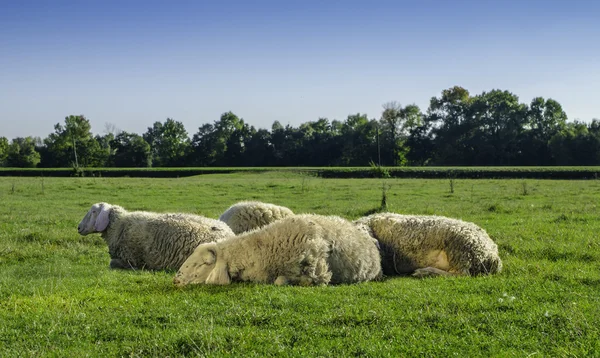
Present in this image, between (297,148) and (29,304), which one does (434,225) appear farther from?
(297,148)

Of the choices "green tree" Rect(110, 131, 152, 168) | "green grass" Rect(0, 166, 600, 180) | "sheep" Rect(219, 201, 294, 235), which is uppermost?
"green tree" Rect(110, 131, 152, 168)

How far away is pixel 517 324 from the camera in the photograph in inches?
Result: 240

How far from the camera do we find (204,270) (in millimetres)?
8453

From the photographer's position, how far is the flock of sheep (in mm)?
8422

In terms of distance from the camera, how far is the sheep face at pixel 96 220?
12.1m

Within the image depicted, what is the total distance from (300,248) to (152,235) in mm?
3951

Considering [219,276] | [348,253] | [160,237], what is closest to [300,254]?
[348,253]

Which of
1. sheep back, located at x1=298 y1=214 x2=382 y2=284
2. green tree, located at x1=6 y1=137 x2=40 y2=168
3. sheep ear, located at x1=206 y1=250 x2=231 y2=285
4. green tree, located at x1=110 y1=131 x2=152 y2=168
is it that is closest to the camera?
→ sheep ear, located at x1=206 y1=250 x2=231 y2=285

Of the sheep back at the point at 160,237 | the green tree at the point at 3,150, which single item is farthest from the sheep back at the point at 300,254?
the green tree at the point at 3,150

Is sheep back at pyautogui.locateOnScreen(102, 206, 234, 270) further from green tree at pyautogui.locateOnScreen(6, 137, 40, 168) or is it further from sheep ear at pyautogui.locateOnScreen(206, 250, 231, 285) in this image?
green tree at pyautogui.locateOnScreen(6, 137, 40, 168)

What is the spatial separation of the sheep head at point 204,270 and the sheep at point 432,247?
2.94 m

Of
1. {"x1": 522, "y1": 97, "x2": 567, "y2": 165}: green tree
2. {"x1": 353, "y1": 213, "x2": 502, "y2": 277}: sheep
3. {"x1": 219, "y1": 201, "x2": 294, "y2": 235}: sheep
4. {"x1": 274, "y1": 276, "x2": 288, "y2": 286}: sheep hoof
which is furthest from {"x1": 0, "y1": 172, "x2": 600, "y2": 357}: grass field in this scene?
{"x1": 522, "y1": 97, "x2": 567, "y2": 165}: green tree

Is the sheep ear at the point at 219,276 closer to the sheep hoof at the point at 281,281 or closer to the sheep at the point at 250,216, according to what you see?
the sheep hoof at the point at 281,281

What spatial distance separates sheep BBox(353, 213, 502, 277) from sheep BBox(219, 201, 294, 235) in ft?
9.56
